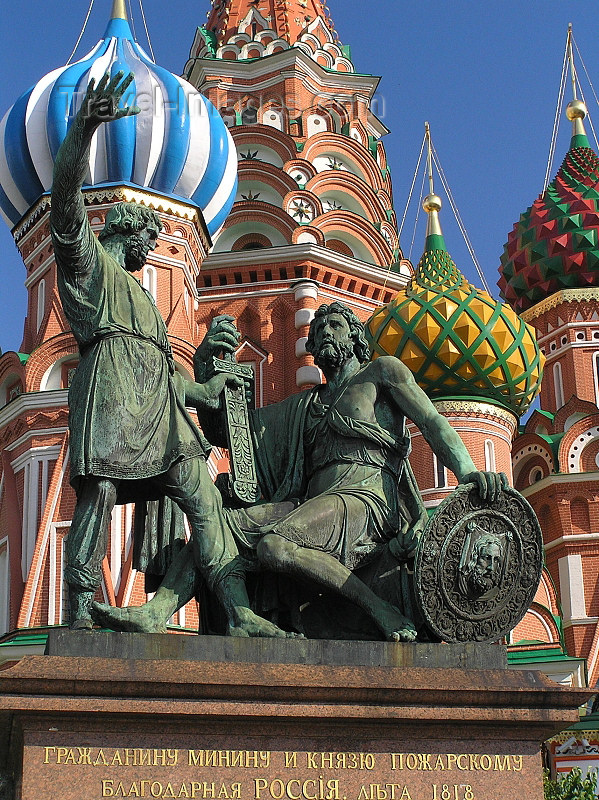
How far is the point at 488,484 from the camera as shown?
6.37 meters

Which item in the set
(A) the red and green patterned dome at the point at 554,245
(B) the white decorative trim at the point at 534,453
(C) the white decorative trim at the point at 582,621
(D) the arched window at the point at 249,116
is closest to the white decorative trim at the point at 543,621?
(C) the white decorative trim at the point at 582,621

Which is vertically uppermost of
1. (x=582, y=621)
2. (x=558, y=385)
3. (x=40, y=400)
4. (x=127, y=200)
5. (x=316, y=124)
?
(x=316, y=124)

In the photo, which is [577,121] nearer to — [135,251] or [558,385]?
[558,385]

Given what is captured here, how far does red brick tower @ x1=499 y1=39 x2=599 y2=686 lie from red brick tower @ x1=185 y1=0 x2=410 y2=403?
10.3 ft

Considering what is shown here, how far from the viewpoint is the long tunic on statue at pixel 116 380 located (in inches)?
253

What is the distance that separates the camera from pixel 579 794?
12570 mm

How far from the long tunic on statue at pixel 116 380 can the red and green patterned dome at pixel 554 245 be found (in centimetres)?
2486

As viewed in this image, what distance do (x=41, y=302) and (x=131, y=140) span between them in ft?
9.91

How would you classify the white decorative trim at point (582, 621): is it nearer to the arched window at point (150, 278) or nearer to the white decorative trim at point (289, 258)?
the white decorative trim at point (289, 258)

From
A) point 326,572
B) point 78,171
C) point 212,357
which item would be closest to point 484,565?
point 326,572

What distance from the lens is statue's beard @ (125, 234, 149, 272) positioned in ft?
23.0

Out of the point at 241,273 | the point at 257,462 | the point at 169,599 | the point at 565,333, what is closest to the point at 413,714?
the point at 169,599

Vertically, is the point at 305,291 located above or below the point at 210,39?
below

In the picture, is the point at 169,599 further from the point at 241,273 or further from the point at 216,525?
the point at 241,273
